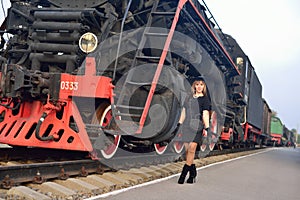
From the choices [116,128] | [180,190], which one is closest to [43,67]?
[116,128]

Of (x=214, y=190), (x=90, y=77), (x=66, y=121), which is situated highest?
(x=90, y=77)

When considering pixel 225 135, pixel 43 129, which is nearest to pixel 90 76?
pixel 43 129

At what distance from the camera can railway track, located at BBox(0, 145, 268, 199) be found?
12.1 ft

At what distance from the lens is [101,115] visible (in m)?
5.53

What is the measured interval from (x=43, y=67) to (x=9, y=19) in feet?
4.29

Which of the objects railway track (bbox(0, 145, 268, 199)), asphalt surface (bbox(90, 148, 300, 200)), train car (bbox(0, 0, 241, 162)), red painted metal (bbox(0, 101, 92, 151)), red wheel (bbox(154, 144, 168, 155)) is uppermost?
train car (bbox(0, 0, 241, 162))

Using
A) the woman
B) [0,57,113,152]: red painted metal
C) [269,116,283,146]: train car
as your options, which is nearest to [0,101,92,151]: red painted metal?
[0,57,113,152]: red painted metal

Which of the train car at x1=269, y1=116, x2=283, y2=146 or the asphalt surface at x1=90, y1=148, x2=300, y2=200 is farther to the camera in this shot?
the train car at x1=269, y1=116, x2=283, y2=146

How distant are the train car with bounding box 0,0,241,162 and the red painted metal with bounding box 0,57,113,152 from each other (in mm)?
14

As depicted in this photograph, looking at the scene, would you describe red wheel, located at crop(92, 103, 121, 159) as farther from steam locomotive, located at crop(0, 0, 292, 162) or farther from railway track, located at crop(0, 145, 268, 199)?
railway track, located at crop(0, 145, 268, 199)

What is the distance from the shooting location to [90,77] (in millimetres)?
5059

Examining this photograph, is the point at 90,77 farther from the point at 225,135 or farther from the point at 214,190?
the point at 225,135

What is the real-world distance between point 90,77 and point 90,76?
16 millimetres

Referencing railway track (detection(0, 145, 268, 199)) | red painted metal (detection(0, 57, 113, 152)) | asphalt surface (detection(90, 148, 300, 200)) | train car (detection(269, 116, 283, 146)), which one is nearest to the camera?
railway track (detection(0, 145, 268, 199))
